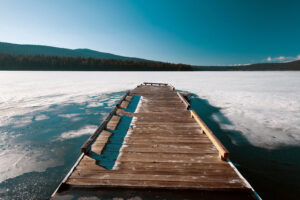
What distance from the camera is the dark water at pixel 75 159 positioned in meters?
3.22

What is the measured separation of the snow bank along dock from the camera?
2684mm

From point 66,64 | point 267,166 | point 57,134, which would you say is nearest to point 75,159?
point 57,134

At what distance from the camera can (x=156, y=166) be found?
3234mm

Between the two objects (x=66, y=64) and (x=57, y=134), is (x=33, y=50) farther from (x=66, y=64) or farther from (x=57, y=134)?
(x=57, y=134)

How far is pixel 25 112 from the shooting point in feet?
27.0

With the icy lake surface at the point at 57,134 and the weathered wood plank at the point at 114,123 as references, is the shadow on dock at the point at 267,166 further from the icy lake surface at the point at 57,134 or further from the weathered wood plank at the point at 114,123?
the weathered wood plank at the point at 114,123

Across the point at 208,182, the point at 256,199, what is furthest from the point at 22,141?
the point at 256,199

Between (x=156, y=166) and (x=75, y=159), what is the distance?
8.91ft

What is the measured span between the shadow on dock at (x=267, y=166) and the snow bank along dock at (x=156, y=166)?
3.53 ft

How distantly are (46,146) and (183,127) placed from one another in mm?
4904

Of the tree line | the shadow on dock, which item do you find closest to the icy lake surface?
the shadow on dock

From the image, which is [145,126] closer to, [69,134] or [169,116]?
[169,116]

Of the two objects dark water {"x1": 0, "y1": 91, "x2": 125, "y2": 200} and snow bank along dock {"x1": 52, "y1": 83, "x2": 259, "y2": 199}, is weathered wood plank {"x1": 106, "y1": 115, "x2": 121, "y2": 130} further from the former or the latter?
dark water {"x1": 0, "y1": 91, "x2": 125, "y2": 200}

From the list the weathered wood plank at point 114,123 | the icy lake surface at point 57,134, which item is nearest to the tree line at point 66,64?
the icy lake surface at point 57,134
